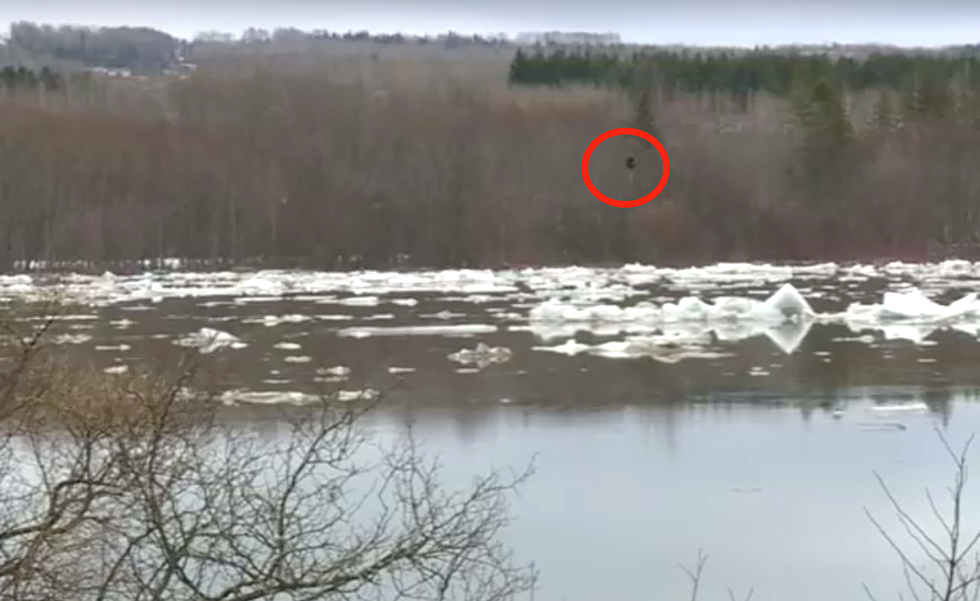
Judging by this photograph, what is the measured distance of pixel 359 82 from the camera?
60156 millimetres

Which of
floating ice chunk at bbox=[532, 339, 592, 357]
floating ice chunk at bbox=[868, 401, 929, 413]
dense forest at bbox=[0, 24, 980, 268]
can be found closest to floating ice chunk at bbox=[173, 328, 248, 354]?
floating ice chunk at bbox=[532, 339, 592, 357]

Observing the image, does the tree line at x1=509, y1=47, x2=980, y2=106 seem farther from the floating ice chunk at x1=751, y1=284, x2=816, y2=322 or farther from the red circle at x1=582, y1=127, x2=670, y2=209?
the floating ice chunk at x1=751, y1=284, x2=816, y2=322

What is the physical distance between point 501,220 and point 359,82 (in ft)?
55.4

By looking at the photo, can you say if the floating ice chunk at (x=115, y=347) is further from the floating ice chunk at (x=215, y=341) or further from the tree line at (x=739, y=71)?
the tree line at (x=739, y=71)

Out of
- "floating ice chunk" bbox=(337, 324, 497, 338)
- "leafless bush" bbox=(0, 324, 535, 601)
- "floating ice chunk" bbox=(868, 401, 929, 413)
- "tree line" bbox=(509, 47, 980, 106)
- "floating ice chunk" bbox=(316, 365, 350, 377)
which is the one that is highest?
"tree line" bbox=(509, 47, 980, 106)

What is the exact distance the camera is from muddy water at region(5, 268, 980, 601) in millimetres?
8195

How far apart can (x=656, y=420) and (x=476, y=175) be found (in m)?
36.2

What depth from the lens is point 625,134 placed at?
169 feet

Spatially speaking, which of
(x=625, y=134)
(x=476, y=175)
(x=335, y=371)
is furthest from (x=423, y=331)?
(x=625, y=134)

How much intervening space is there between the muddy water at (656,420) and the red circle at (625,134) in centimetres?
2385

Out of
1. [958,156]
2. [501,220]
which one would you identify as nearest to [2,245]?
[501,220]

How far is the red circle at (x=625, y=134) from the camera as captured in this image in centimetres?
4671

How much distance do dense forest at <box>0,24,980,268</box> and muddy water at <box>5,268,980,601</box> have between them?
2092 centimetres

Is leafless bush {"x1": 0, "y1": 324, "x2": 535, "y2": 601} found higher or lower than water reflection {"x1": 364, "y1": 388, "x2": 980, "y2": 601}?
higher
